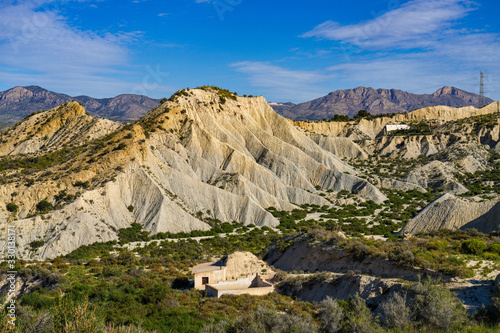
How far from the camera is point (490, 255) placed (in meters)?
23.5

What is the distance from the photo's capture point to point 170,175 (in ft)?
186

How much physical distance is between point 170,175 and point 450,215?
110ft

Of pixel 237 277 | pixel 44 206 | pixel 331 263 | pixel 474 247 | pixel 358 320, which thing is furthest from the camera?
pixel 44 206

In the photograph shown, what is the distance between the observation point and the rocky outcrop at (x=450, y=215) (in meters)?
39.4

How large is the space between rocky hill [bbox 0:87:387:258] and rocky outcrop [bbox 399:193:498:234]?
17.9m

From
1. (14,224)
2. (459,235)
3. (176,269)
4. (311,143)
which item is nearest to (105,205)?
(14,224)

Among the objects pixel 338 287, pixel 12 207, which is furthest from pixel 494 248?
pixel 12 207

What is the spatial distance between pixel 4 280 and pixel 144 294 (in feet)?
37.9

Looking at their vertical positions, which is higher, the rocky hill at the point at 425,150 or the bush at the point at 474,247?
the rocky hill at the point at 425,150

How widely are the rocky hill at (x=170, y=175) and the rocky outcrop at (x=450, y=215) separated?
1795cm

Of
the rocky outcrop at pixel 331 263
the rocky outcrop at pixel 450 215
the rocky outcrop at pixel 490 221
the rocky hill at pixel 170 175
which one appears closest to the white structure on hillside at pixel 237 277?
the rocky outcrop at pixel 331 263

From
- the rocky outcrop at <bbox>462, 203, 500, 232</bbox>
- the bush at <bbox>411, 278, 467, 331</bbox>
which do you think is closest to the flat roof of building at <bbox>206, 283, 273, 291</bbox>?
the bush at <bbox>411, 278, 467, 331</bbox>

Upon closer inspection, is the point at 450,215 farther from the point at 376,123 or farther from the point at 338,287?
the point at 376,123

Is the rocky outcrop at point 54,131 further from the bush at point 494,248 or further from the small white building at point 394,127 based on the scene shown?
the bush at point 494,248
